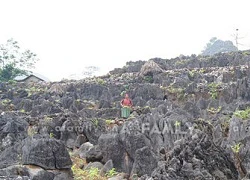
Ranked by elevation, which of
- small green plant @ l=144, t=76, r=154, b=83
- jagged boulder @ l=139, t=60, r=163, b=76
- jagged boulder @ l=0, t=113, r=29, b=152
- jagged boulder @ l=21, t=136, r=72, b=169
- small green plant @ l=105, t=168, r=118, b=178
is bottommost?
small green plant @ l=105, t=168, r=118, b=178

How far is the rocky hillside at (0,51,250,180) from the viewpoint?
5266 mm

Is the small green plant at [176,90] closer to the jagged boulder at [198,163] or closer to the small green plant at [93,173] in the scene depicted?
the small green plant at [93,173]

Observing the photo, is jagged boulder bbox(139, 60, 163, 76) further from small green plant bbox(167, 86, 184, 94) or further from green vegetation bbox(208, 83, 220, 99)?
green vegetation bbox(208, 83, 220, 99)

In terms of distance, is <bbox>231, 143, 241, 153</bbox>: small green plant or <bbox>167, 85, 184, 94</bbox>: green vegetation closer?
<bbox>231, 143, 241, 153</bbox>: small green plant

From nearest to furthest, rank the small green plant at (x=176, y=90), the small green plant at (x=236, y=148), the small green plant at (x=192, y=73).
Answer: the small green plant at (x=236, y=148) < the small green plant at (x=176, y=90) < the small green plant at (x=192, y=73)

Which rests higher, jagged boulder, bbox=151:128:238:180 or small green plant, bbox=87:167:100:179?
jagged boulder, bbox=151:128:238:180

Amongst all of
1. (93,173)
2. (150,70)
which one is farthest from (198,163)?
(150,70)

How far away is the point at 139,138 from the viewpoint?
8812 mm

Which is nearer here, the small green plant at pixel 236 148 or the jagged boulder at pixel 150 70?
the small green plant at pixel 236 148

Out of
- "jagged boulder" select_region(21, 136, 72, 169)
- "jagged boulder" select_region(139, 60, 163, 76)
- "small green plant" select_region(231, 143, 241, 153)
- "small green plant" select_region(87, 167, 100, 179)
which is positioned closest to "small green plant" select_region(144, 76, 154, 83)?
"jagged boulder" select_region(139, 60, 163, 76)

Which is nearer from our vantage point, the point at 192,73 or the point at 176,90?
the point at 176,90

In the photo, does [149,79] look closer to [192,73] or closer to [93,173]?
[192,73]

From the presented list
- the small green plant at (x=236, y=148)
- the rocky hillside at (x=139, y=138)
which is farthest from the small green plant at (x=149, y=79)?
the small green plant at (x=236, y=148)

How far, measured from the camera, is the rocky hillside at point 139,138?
527cm
